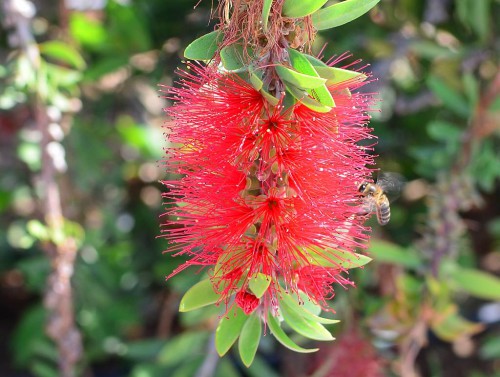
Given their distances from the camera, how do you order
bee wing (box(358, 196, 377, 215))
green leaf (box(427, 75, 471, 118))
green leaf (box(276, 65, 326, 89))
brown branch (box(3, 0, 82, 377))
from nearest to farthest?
green leaf (box(276, 65, 326, 89))
bee wing (box(358, 196, 377, 215))
brown branch (box(3, 0, 82, 377))
green leaf (box(427, 75, 471, 118))

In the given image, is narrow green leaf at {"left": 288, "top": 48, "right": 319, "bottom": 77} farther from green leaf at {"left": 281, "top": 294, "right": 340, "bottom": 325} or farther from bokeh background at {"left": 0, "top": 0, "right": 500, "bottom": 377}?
bokeh background at {"left": 0, "top": 0, "right": 500, "bottom": 377}

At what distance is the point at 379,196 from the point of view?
1291 millimetres

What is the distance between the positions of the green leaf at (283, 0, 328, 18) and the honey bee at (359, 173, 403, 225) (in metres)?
0.50

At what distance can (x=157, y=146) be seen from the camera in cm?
213

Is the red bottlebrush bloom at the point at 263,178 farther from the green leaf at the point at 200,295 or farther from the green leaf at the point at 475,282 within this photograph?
the green leaf at the point at 475,282

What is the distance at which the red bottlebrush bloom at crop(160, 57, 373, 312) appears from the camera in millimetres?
854

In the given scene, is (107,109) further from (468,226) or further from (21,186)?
(468,226)

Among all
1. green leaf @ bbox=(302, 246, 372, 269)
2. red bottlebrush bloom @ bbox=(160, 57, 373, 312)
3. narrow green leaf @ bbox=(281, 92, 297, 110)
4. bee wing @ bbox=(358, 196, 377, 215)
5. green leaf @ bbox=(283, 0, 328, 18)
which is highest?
green leaf @ bbox=(283, 0, 328, 18)

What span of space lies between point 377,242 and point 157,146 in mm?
762

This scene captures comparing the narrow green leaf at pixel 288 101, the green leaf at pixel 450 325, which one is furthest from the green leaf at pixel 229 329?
the green leaf at pixel 450 325

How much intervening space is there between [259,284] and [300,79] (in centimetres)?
27

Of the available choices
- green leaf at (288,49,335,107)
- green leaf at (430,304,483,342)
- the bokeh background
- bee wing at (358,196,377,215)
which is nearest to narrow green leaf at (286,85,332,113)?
green leaf at (288,49,335,107)

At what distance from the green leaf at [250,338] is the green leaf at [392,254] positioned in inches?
32.8

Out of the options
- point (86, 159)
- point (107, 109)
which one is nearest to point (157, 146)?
point (86, 159)
